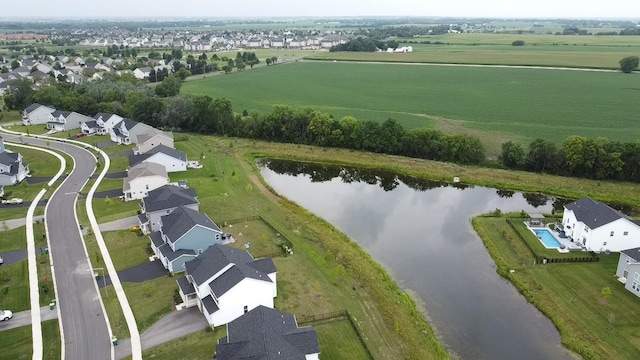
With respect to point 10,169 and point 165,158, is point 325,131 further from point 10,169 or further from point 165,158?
point 10,169

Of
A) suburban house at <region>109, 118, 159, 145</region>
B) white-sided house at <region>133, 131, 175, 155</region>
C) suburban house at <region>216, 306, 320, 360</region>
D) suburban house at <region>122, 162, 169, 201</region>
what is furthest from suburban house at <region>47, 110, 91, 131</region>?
suburban house at <region>216, 306, 320, 360</region>

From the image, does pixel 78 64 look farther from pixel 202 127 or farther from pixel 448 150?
pixel 448 150

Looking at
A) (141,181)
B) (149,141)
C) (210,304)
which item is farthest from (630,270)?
(149,141)

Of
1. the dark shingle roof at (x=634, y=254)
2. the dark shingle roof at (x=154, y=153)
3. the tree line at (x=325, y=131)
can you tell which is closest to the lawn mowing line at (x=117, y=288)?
the dark shingle roof at (x=154, y=153)

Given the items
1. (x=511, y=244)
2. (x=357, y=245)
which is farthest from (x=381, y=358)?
(x=511, y=244)

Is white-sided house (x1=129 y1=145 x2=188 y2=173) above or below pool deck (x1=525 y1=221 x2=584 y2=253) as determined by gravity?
above

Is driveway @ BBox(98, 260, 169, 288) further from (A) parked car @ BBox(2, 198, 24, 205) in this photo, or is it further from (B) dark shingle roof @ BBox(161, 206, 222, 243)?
(A) parked car @ BBox(2, 198, 24, 205)

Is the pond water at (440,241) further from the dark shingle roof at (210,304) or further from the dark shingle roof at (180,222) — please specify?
the dark shingle roof at (210,304)
